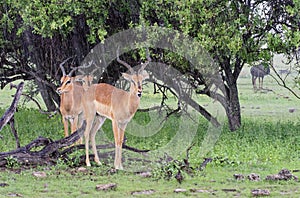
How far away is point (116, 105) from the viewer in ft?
28.4

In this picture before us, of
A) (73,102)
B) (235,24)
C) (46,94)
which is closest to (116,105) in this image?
(73,102)

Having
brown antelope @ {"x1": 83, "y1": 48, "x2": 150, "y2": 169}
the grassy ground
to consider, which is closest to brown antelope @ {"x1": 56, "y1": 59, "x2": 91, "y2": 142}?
the grassy ground

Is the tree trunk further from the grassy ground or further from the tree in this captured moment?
the tree

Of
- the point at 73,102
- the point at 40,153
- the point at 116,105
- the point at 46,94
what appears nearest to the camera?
the point at 116,105

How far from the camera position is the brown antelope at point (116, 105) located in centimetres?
845

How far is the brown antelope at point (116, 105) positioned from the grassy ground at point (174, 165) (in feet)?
1.55

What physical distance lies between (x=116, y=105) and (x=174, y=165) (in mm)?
1235

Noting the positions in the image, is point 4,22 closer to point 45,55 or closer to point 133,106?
point 45,55

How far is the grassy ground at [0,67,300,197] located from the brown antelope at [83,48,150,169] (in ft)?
1.55

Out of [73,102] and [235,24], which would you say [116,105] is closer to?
[73,102]

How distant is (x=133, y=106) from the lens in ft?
28.2

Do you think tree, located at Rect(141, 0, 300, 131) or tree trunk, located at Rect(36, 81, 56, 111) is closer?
tree, located at Rect(141, 0, 300, 131)

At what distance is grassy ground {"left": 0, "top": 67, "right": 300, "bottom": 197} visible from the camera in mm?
7340

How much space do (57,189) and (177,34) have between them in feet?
15.4
